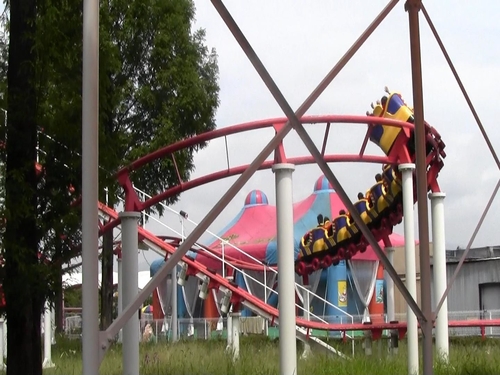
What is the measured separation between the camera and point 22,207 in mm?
6660

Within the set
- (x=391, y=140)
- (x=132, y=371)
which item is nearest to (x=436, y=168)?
(x=391, y=140)

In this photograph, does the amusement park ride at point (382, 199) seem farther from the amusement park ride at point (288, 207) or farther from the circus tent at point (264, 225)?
the circus tent at point (264, 225)

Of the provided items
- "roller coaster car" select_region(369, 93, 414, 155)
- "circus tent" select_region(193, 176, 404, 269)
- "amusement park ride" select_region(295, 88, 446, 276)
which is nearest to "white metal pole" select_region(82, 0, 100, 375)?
"amusement park ride" select_region(295, 88, 446, 276)

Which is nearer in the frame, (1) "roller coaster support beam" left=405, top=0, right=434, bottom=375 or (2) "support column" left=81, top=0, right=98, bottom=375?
(2) "support column" left=81, top=0, right=98, bottom=375

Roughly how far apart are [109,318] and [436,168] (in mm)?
7402

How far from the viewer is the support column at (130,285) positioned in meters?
9.48

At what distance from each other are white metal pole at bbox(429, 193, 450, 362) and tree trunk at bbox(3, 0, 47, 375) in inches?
246

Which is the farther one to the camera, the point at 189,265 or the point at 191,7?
the point at 191,7

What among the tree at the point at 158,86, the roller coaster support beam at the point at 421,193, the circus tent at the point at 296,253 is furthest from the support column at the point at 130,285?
the circus tent at the point at 296,253

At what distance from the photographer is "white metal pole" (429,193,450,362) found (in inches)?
457

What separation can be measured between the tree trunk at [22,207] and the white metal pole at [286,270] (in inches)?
119

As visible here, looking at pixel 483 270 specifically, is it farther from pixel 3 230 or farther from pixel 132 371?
pixel 3 230

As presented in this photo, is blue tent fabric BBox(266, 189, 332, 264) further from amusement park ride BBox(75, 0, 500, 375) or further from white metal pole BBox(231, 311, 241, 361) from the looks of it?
white metal pole BBox(231, 311, 241, 361)

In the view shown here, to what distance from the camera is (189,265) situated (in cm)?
1747
